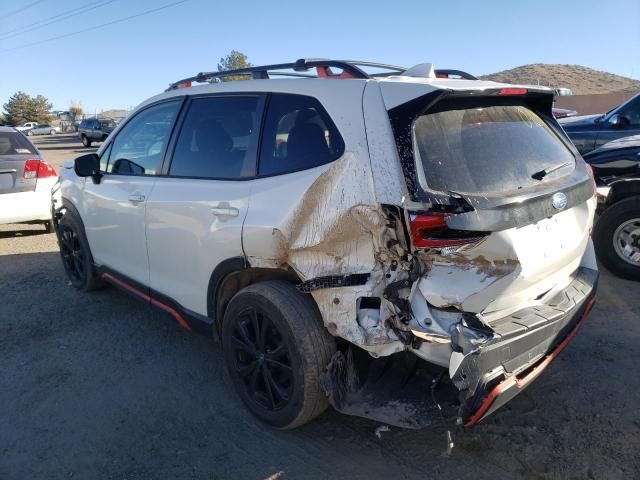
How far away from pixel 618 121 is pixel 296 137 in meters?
6.37

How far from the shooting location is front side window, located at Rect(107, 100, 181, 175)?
367 cm

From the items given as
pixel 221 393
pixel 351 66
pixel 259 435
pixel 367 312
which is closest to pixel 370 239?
pixel 367 312

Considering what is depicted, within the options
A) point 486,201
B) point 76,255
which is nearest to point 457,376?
point 486,201

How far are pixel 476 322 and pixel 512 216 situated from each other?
0.49 metres

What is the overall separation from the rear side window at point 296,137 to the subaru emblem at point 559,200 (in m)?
1.08

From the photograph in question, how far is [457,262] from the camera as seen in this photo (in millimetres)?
2242

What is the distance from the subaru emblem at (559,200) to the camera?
8.31 ft

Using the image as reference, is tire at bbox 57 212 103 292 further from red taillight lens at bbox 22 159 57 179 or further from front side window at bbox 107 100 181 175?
red taillight lens at bbox 22 159 57 179

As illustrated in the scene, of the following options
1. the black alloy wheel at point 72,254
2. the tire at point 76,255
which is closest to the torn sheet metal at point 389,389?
the tire at point 76,255

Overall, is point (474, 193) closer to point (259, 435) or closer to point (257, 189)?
point (257, 189)

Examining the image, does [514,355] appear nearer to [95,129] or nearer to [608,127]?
[608,127]

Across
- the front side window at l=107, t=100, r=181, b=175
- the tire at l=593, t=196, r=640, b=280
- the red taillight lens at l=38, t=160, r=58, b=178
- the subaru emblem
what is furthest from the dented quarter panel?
the red taillight lens at l=38, t=160, r=58, b=178

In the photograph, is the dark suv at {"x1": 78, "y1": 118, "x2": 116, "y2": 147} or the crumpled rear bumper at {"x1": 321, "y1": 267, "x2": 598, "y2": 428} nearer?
the crumpled rear bumper at {"x1": 321, "y1": 267, "x2": 598, "y2": 428}

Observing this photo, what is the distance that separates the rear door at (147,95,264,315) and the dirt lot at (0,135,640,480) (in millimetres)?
600
